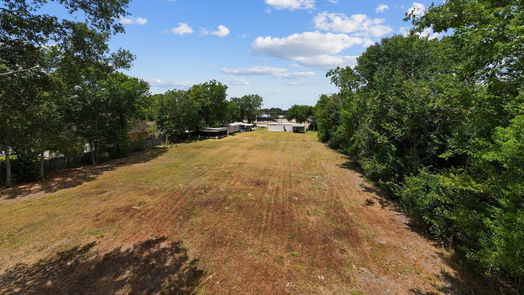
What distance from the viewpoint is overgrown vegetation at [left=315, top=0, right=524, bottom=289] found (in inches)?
155

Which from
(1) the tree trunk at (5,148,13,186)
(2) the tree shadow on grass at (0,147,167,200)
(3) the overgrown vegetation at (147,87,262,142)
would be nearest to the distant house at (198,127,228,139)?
(3) the overgrown vegetation at (147,87,262,142)

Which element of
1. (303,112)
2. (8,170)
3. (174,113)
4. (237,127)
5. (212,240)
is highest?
(303,112)

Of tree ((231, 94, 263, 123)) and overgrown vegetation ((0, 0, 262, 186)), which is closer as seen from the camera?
overgrown vegetation ((0, 0, 262, 186))

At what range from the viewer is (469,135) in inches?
271

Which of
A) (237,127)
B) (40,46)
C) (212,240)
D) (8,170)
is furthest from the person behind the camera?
(237,127)

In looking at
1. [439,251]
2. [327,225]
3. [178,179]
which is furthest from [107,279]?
[439,251]

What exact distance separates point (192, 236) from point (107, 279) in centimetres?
253

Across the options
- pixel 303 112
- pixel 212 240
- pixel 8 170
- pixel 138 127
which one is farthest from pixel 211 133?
pixel 303 112

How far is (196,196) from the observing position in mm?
11047

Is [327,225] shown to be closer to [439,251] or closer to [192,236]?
[439,251]

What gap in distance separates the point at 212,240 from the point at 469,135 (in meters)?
9.19

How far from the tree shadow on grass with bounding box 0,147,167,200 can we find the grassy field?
0.49ft

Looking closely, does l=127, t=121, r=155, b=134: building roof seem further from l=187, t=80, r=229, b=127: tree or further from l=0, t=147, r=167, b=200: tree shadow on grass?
l=187, t=80, r=229, b=127: tree

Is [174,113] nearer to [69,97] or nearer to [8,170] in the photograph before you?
[69,97]
